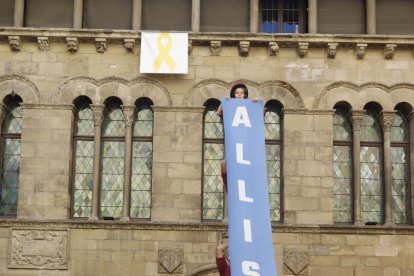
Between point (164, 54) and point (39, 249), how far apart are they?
5.28 m

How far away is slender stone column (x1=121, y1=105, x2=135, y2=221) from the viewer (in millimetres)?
20703

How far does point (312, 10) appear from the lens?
2166cm

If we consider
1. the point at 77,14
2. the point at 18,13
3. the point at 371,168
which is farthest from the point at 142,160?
the point at 371,168

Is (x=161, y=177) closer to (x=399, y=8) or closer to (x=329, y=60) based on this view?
(x=329, y=60)

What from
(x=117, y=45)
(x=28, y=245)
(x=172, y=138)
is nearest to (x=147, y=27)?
(x=117, y=45)

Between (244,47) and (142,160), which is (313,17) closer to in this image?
(244,47)

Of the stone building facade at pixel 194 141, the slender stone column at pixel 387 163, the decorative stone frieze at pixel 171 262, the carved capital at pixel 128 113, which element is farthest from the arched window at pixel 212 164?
the slender stone column at pixel 387 163

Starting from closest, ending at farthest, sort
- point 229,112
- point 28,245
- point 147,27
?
point 229,112
point 28,245
point 147,27

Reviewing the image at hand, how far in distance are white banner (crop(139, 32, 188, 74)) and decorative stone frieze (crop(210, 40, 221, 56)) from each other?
1.98ft

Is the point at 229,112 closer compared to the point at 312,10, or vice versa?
the point at 229,112

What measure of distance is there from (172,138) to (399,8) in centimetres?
631

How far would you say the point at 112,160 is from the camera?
21.3m

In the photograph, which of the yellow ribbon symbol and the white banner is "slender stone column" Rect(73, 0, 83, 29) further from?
the yellow ribbon symbol

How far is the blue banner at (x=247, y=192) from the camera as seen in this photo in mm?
10469
